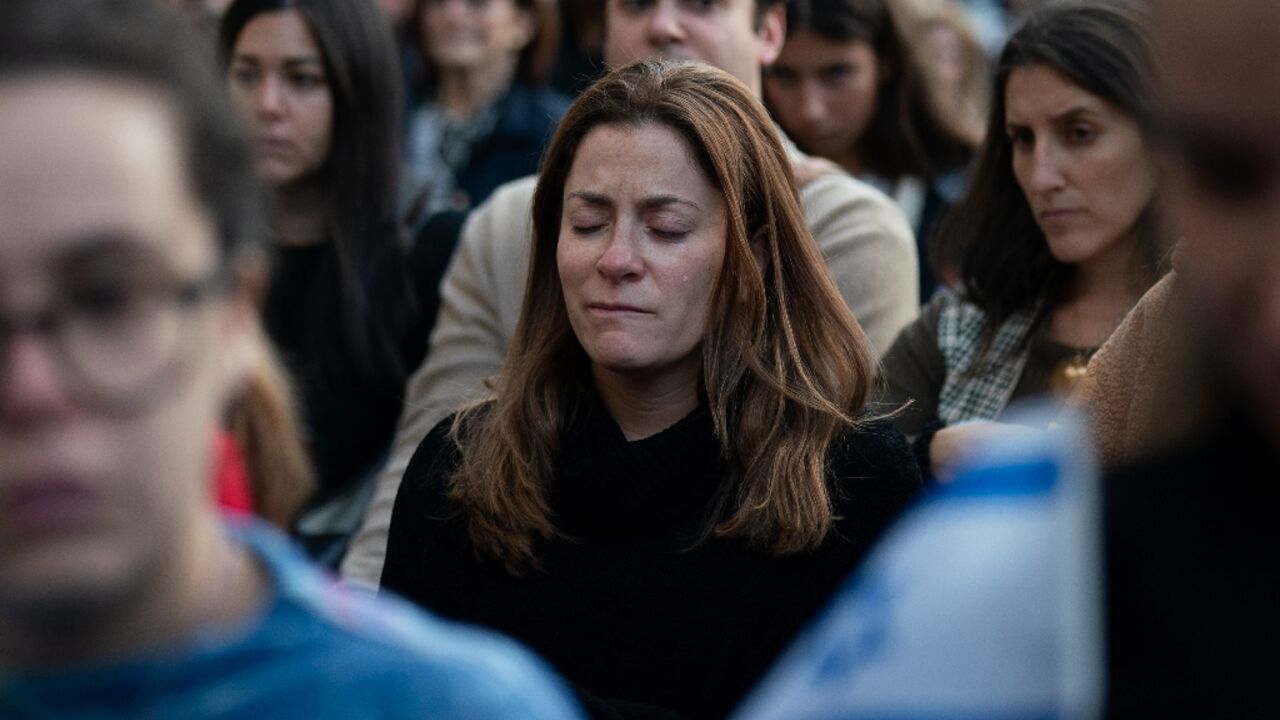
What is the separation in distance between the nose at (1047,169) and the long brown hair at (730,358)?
640 millimetres

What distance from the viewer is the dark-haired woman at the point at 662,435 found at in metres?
3.14

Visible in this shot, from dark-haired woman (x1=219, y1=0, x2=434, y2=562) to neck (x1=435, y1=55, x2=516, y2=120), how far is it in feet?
7.43

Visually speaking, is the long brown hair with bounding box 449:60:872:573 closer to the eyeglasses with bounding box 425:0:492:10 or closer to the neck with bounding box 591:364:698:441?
the neck with bounding box 591:364:698:441

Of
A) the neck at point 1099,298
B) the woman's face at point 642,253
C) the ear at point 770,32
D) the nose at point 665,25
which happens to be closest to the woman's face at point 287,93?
the nose at point 665,25

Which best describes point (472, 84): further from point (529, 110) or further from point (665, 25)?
point (665, 25)

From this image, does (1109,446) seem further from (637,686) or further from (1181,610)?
(1181,610)

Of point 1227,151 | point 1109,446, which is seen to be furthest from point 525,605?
point 1227,151

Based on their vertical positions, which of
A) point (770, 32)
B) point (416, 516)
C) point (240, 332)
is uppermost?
point (240, 332)

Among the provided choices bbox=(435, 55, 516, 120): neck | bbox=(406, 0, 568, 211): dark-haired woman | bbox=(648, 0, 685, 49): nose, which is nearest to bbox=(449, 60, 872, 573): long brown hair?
bbox=(648, 0, 685, 49): nose

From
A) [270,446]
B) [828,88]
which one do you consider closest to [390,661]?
[270,446]

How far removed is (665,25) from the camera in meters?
4.60

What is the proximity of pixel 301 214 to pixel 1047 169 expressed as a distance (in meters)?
1.97

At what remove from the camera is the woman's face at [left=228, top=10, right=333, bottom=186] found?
475 cm

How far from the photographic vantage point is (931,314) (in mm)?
4141
